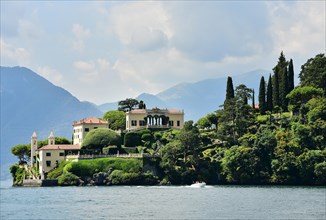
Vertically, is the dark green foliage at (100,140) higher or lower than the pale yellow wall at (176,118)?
lower

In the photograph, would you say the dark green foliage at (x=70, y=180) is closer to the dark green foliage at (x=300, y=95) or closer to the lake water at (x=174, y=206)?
the lake water at (x=174, y=206)

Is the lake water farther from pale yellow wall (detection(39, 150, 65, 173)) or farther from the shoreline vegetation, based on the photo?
pale yellow wall (detection(39, 150, 65, 173))

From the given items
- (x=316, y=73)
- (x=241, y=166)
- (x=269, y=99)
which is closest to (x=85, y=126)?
(x=269, y=99)

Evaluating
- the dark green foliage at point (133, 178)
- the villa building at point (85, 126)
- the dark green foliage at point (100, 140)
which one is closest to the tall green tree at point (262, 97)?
→ the dark green foliage at point (133, 178)

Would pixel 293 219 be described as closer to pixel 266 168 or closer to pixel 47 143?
pixel 266 168

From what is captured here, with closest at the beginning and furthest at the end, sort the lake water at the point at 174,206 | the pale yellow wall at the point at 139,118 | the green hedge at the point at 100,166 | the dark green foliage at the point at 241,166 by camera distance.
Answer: the lake water at the point at 174,206
the dark green foliage at the point at 241,166
the green hedge at the point at 100,166
the pale yellow wall at the point at 139,118

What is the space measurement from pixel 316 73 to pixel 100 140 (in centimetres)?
4324

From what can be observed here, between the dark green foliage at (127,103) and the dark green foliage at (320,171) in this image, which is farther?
the dark green foliage at (127,103)

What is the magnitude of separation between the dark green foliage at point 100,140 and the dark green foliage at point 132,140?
1453 mm

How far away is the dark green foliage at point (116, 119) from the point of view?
156m

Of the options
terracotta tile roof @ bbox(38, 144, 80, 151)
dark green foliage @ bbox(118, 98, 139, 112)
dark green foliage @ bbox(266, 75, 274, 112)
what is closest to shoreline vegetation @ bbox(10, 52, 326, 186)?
dark green foliage @ bbox(266, 75, 274, 112)

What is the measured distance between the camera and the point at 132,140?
464ft

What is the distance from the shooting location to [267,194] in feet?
299

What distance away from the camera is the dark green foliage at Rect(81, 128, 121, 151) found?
139625 mm
